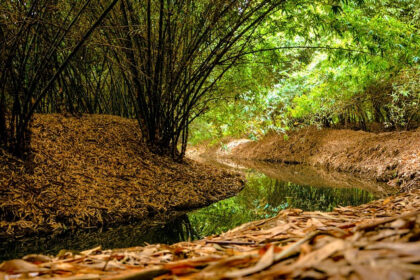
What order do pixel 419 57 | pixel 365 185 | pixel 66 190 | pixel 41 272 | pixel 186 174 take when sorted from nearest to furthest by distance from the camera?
pixel 41 272, pixel 66 190, pixel 419 57, pixel 186 174, pixel 365 185

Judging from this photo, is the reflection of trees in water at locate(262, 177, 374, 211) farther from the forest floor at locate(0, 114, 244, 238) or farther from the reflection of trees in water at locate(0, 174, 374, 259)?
the forest floor at locate(0, 114, 244, 238)

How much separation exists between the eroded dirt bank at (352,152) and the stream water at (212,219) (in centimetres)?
103

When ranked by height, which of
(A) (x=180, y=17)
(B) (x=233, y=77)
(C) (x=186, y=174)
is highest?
(A) (x=180, y=17)

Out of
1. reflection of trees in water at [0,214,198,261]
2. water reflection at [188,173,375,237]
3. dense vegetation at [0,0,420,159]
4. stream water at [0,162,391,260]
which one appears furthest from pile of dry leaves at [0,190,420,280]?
dense vegetation at [0,0,420,159]

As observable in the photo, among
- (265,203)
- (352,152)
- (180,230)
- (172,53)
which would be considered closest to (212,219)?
(180,230)

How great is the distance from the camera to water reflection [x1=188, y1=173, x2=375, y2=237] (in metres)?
2.72

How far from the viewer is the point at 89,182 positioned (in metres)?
3.01

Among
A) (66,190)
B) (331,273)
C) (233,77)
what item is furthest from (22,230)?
(233,77)

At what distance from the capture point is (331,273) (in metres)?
0.44

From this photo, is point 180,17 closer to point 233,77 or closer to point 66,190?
point 233,77

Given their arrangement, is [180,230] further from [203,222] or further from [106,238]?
[106,238]

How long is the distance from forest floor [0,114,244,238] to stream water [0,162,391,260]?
0.66 feet

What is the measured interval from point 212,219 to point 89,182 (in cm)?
145

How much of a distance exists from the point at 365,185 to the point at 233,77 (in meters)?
3.36
